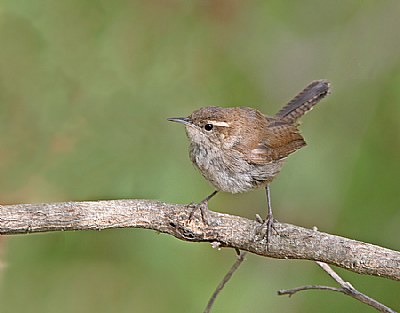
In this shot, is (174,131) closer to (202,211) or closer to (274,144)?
(274,144)

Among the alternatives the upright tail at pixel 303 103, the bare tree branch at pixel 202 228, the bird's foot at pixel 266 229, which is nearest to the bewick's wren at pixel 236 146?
the upright tail at pixel 303 103

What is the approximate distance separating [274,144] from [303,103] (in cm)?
64

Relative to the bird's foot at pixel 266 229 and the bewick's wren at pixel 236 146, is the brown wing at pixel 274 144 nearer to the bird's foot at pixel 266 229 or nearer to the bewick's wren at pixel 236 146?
the bewick's wren at pixel 236 146

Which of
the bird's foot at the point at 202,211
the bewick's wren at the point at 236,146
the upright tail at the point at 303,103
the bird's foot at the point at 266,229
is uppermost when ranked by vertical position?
the upright tail at the point at 303,103

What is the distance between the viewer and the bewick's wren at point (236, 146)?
4270 millimetres

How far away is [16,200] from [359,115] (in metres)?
2.59

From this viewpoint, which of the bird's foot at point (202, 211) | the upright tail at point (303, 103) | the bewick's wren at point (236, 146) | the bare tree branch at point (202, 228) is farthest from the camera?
the upright tail at point (303, 103)

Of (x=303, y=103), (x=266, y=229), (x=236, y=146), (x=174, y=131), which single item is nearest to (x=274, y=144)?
(x=236, y=146)

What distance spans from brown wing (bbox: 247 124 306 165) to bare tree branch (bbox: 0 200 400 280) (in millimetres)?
837

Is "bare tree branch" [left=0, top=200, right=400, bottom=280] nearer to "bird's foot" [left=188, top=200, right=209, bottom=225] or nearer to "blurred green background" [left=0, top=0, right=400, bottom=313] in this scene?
"bird's foot" [left=188, top=200, right=209, bottom=225]

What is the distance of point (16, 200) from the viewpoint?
5035 mm

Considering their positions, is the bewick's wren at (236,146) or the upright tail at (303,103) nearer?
the bewick's wren at (236,146)

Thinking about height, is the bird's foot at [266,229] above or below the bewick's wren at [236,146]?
below

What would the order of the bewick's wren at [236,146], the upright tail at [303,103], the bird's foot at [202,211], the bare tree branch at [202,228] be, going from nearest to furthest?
the bare tree branch at [202,228] → the bird's foot at [202,211] → the bewick's wren at [236,146] → the upright tail at [303,103]
